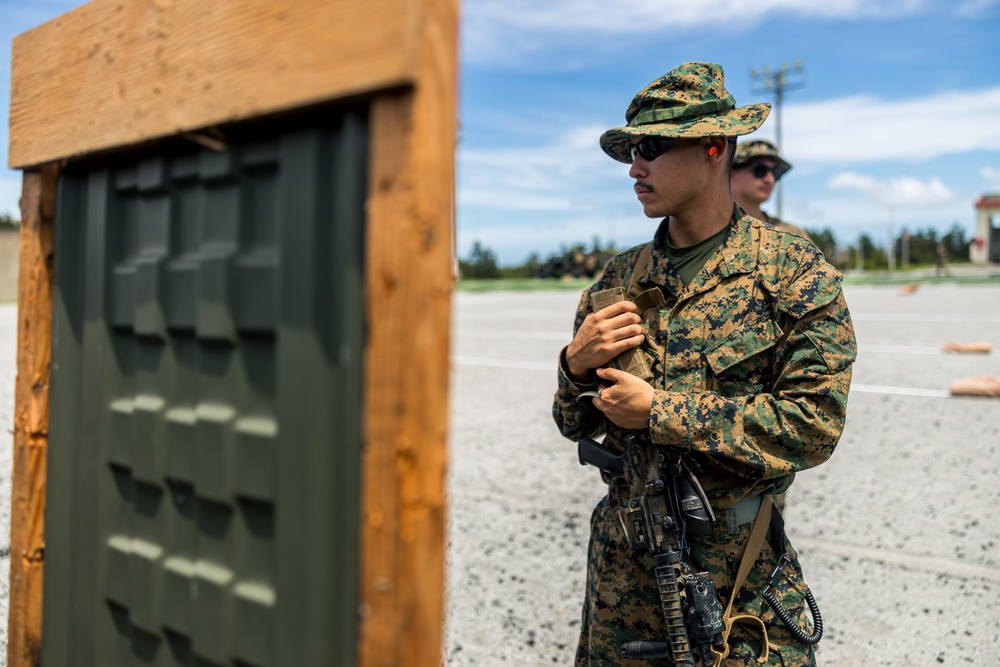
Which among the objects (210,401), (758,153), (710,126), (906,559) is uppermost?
(758,153)

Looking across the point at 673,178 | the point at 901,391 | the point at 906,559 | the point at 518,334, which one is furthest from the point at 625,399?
the point at 518,334

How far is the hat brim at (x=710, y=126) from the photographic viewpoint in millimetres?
1896

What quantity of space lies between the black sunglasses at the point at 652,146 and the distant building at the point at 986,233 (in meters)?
71.3

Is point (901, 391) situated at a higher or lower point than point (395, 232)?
lower

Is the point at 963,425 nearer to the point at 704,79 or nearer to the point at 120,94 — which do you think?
the point at 704,79

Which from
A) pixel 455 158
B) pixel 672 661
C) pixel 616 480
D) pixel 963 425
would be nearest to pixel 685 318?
pixel 616 480

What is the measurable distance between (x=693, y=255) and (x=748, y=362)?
317mm

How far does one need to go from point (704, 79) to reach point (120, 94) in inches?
54.3

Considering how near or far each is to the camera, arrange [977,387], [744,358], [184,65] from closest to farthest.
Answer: [184,65], [744,358], [977,387]

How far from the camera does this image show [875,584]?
12.5 ft

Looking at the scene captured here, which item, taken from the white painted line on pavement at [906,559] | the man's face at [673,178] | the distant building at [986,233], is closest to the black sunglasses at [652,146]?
the man's face at [673,178]

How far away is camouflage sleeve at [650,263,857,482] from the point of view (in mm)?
1783

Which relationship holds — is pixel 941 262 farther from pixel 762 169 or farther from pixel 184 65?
pixel 184 65

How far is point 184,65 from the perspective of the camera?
1.20 m
